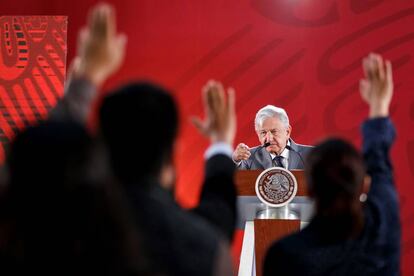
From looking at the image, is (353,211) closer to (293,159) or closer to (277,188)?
(277,188)

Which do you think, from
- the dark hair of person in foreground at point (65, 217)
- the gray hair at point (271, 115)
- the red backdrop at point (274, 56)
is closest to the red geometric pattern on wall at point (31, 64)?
the red backdrop at point (274, 56)

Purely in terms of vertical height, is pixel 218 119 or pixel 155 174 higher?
pixel 218 119

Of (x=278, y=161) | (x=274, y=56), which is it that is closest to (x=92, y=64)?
(x=278, y=161)

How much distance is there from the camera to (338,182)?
1.24 m

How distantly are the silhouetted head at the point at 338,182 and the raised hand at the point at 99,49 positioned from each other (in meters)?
0.44

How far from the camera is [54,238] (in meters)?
0.83

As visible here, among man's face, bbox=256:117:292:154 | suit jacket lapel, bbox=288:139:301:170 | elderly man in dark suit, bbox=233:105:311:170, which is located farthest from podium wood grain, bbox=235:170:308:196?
man's face, bbox=256:117:292:154

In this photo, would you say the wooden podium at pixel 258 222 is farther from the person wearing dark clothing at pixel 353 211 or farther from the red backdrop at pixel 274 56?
the red backdrop at pixel 274 56

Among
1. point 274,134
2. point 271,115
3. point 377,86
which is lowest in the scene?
point 377,86

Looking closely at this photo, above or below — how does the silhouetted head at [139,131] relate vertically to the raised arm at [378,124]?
below

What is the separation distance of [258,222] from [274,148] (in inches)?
40.9

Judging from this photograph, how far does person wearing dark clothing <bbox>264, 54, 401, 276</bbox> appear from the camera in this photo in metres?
1.25

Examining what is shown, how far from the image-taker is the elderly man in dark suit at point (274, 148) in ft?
11.9

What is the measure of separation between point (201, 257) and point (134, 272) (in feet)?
0.68
